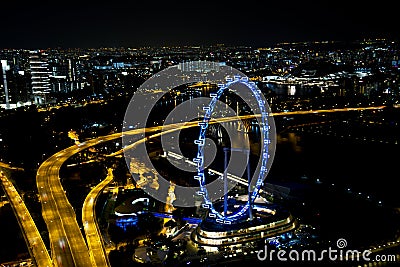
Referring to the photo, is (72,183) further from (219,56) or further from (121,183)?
(219,56)

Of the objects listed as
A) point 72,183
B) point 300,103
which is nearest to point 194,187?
point 72,183

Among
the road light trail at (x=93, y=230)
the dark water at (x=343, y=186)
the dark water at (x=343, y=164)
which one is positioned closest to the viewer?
the road light trail at (x=93, y=230)

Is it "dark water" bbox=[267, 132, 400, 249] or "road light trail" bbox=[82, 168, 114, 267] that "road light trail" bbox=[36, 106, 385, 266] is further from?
"dark water" bbox=[267, 132, 400, 249]

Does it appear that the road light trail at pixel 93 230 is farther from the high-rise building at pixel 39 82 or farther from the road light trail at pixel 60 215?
the high-rise building at pixel 39 82

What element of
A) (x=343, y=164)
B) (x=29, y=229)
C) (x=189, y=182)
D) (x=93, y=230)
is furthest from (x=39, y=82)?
(x=93, y=230)

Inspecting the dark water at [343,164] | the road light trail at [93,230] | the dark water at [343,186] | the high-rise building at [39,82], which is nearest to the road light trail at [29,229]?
the road light trail at [93,230]

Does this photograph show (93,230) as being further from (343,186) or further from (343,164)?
(343,164)

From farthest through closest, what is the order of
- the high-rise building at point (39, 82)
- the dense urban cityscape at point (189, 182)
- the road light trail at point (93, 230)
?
the high-rise building at point (39, 82) < the dense urban cityscape at point (189, 182) < the road light trail at point (93, 230)
